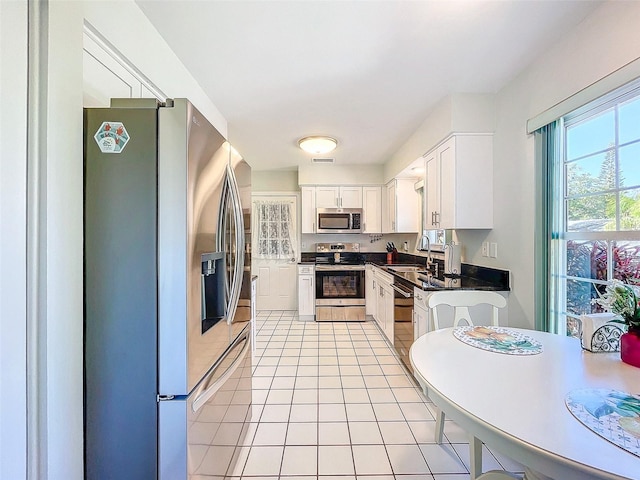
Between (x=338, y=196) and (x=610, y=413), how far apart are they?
4.15 metres

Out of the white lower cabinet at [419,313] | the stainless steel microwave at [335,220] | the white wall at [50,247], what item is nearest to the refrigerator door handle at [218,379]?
the white wall at [50,247]

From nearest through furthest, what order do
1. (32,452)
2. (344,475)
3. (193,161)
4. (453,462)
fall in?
(32,452) → (193,161) → (344,475) → (453,462)

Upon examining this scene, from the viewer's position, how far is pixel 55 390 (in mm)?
820

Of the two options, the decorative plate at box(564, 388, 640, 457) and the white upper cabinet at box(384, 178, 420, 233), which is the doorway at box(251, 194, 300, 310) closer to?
the white upper cabinet at box(384, 178, 420, 233)

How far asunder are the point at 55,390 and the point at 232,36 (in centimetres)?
187

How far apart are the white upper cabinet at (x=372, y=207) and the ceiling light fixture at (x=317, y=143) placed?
137cm

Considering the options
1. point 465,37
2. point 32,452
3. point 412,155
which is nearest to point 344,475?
point 32,452

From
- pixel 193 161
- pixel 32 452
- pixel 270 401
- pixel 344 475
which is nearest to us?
pixel 32 452

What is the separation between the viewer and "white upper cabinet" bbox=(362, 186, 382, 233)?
475 centimetres

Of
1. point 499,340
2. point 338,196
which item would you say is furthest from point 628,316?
point 338,196

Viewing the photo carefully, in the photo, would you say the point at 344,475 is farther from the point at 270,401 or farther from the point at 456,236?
the point at 456,236

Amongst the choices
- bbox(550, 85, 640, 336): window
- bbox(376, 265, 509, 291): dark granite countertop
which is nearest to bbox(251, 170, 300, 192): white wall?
bbox(376, 265, 509, 291): dark granite countertop

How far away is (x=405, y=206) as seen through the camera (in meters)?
4.25

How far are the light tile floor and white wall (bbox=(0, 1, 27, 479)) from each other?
3.84ft
